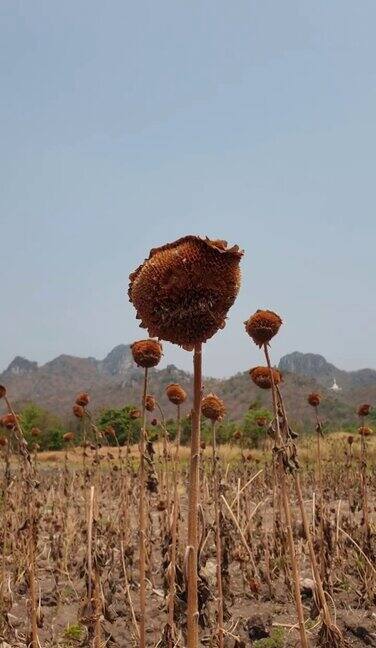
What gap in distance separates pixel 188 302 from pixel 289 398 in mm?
109938

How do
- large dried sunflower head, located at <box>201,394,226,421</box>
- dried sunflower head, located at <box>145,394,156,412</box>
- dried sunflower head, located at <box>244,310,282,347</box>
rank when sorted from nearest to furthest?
dried sunflower head, located at <box>244,310,282,347</box> → large dried sunflower head, located at <box>201,394,226,421</box> → dried sunflower head, located at <box>145,394,156,412</box>

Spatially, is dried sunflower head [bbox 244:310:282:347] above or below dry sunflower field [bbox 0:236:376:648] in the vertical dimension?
above

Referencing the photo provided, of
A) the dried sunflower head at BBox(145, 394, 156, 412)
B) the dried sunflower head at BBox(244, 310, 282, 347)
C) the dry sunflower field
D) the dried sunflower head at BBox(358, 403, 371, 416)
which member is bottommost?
the dry sunflower field

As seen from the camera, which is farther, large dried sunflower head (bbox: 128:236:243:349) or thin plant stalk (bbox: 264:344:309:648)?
thin plant stalk (bbox: 264:344:309:648)

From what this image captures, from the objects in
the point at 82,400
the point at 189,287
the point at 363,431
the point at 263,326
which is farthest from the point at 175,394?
the point at 363,431

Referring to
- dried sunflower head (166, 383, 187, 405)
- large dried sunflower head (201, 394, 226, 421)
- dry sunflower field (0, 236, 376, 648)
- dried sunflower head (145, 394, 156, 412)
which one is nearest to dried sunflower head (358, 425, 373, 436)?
dry sunflower field (0, 236, 376, 648)

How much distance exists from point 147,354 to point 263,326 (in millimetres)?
602

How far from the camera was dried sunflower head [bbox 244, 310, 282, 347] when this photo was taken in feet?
9.42

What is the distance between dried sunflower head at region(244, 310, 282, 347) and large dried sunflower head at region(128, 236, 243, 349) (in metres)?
1.13

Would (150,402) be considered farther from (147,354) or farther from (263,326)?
(263,326)

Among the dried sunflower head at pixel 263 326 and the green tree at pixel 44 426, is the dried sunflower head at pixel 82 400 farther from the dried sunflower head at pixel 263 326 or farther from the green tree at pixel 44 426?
the green tree at pixel 44 426

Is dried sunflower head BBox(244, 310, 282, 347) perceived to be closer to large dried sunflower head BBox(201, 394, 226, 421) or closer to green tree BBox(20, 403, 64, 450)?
large dried sunflower head BBox(201, 394, 226, 421)

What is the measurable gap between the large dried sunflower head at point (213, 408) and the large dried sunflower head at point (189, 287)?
2.07 meters

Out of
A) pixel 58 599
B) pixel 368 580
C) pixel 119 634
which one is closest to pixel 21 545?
pixel 58 599
